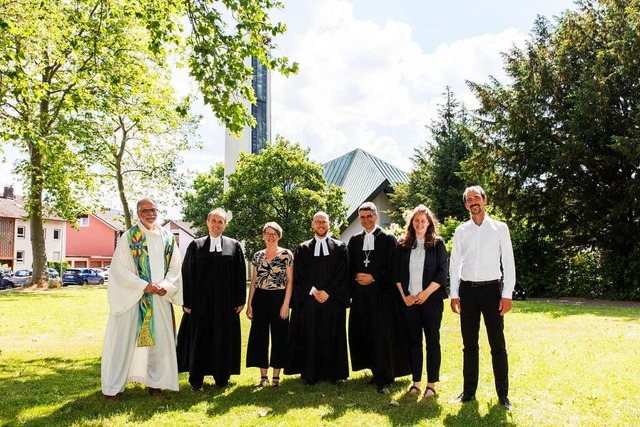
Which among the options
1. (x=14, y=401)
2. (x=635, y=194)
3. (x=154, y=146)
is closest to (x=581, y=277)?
(x=635, y=194)

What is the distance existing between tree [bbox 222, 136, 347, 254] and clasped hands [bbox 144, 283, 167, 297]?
25.2m

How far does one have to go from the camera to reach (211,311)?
21.7 ft

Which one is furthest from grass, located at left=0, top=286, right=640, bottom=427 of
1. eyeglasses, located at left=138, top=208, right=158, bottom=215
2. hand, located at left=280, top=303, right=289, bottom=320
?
eyeglasses, located at left=138, top=208, right=158, bottom=215

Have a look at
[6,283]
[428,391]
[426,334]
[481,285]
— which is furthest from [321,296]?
[6,283]

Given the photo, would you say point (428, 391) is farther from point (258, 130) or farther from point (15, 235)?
point (15, 235)

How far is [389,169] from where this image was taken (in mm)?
43406

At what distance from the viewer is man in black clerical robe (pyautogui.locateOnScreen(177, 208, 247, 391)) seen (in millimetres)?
6531

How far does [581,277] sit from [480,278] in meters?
18.7

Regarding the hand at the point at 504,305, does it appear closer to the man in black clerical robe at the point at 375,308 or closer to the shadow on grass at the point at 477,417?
the shadow on grass at the point at 477,417

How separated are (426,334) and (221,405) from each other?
2376mm

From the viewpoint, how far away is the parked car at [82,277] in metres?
45.9

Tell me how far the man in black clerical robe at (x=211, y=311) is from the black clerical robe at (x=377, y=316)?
4.67 ft

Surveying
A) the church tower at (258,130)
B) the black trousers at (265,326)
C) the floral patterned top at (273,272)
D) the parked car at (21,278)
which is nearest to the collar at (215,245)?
the floral patterned top at (273,272)

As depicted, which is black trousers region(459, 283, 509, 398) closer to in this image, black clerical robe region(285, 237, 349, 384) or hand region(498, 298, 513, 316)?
hand region(498, 298, 513, 316)
